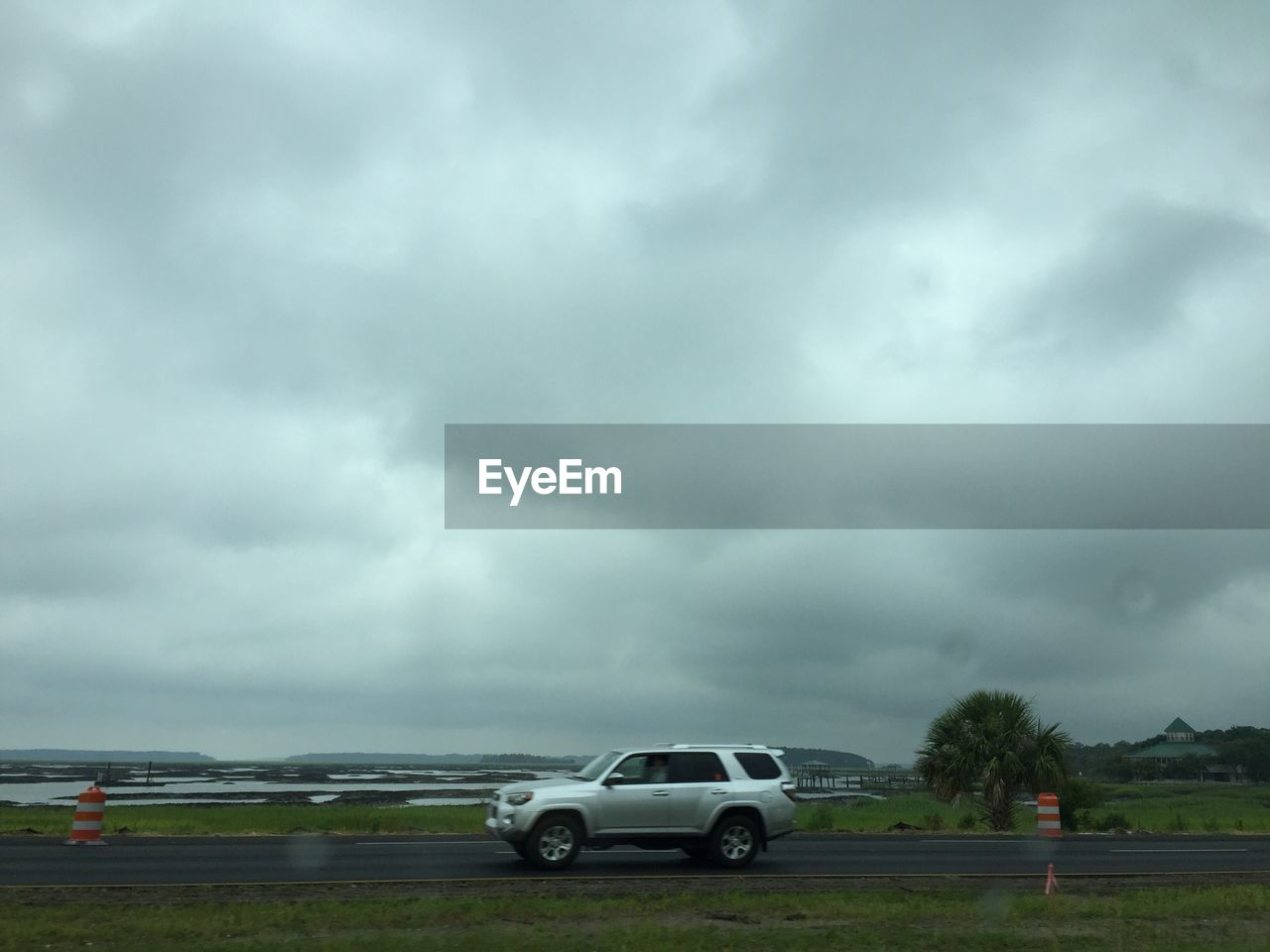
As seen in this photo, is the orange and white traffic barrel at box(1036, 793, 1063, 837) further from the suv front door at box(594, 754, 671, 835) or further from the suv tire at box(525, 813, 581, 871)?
the suv tire at box(525, 813, 581, 871)

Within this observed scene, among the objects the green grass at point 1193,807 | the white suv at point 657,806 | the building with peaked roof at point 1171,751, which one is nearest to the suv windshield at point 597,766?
the white suv at point 657,806

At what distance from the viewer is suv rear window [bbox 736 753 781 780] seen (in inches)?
713

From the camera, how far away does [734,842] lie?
690 inches

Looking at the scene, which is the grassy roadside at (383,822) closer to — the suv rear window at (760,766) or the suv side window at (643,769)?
the suv side window at (643,769)

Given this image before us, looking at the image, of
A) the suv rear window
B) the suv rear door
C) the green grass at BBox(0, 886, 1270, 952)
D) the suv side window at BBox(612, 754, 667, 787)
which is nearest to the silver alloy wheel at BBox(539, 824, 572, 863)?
the suv side window at BBox(612, 754, 667, 787)

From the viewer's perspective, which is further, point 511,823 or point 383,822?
point 383,822

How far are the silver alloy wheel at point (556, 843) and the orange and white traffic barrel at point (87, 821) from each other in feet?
29.4

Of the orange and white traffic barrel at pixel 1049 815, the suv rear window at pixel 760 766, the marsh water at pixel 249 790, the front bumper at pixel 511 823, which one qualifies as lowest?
the marsh water at pixel 249 790

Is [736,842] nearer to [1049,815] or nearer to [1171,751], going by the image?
[1049,815]

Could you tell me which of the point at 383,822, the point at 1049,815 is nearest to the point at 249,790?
the point at 383,822

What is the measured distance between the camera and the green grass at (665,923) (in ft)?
35.2

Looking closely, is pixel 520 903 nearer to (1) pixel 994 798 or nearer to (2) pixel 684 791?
(2) pixel 684 791

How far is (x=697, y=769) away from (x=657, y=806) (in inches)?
38.0

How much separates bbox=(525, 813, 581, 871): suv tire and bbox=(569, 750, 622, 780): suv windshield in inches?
36.0
